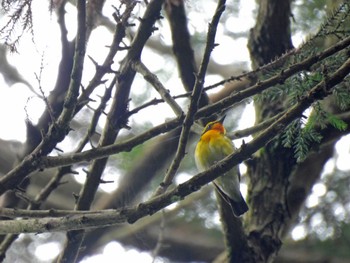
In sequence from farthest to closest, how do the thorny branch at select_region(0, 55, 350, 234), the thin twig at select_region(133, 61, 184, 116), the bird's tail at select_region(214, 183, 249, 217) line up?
the bird's tail at select_region(214, 183, 249, 217)
the thin twig at select_region(133, 61, 184, 116)
the thorny branch at select_region(0, 55, 350, 234)

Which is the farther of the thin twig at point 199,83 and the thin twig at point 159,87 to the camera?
the thin twig at point 159,87

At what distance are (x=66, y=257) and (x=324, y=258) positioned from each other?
2223 mm

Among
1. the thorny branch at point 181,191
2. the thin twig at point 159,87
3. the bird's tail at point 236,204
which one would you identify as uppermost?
the thin twig at point 159,87

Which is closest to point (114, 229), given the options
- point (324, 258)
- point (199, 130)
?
point (199, 130)

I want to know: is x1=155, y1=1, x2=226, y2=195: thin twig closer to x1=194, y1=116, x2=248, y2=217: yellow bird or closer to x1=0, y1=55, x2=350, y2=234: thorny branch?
x1=0, y1=55, x2=350, y2=234: thorny branch

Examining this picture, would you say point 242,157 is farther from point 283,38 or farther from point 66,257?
point 283,38

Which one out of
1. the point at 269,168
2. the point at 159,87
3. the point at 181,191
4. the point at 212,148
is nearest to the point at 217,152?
the point at 212,148

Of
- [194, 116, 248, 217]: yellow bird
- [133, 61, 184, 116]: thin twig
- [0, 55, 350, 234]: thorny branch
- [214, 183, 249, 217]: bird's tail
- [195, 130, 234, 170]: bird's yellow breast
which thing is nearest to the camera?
[0, 55, 350, 234]: thorny branch

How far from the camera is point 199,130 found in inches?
145

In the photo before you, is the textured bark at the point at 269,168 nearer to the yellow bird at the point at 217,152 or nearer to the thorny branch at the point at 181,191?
the yellow bird at the point at 217,152

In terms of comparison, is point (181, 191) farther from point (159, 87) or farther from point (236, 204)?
point (236, 204)

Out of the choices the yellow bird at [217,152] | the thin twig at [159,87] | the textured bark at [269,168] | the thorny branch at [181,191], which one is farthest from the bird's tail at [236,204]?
the thorny branch at [181,191]

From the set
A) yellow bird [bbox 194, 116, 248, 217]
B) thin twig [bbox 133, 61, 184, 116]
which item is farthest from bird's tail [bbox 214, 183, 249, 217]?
thin twig [bbox 133, 61, 184, 116]

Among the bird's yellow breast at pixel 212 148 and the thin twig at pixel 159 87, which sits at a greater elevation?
the bird's yellow breast at pixel 212 148
